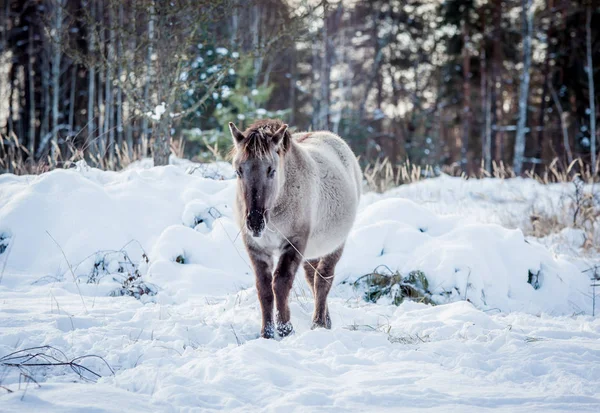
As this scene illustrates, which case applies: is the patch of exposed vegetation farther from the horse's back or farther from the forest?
the forest

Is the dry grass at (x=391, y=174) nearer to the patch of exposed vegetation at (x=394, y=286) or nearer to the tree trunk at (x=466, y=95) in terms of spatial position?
the patch of exposed vegetation at (x=394, y=286)

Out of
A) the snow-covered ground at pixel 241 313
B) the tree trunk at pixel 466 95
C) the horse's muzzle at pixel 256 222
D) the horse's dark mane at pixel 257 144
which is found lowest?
the snow-covered ground at pixel 241 313

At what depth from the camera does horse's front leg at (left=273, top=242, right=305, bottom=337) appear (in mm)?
3719

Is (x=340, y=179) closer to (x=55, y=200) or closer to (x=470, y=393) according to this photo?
(x=470, y=393)

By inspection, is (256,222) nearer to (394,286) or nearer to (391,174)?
(394,286)

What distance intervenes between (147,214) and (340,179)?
2.95 meters

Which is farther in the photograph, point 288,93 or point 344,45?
point 288,93

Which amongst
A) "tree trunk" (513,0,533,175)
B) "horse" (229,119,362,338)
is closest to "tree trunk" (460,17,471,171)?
"tree trunk" (513,0,533,175)

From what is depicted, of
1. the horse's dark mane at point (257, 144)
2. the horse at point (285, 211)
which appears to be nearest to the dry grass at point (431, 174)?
the horse at point (285, 211)

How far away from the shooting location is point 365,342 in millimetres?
3332

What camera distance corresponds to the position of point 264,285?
3756 millimetres

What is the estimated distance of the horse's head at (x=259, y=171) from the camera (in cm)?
331

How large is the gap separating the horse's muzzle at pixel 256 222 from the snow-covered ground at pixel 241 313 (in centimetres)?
74

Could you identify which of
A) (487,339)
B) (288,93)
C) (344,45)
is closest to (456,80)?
(344,45)
